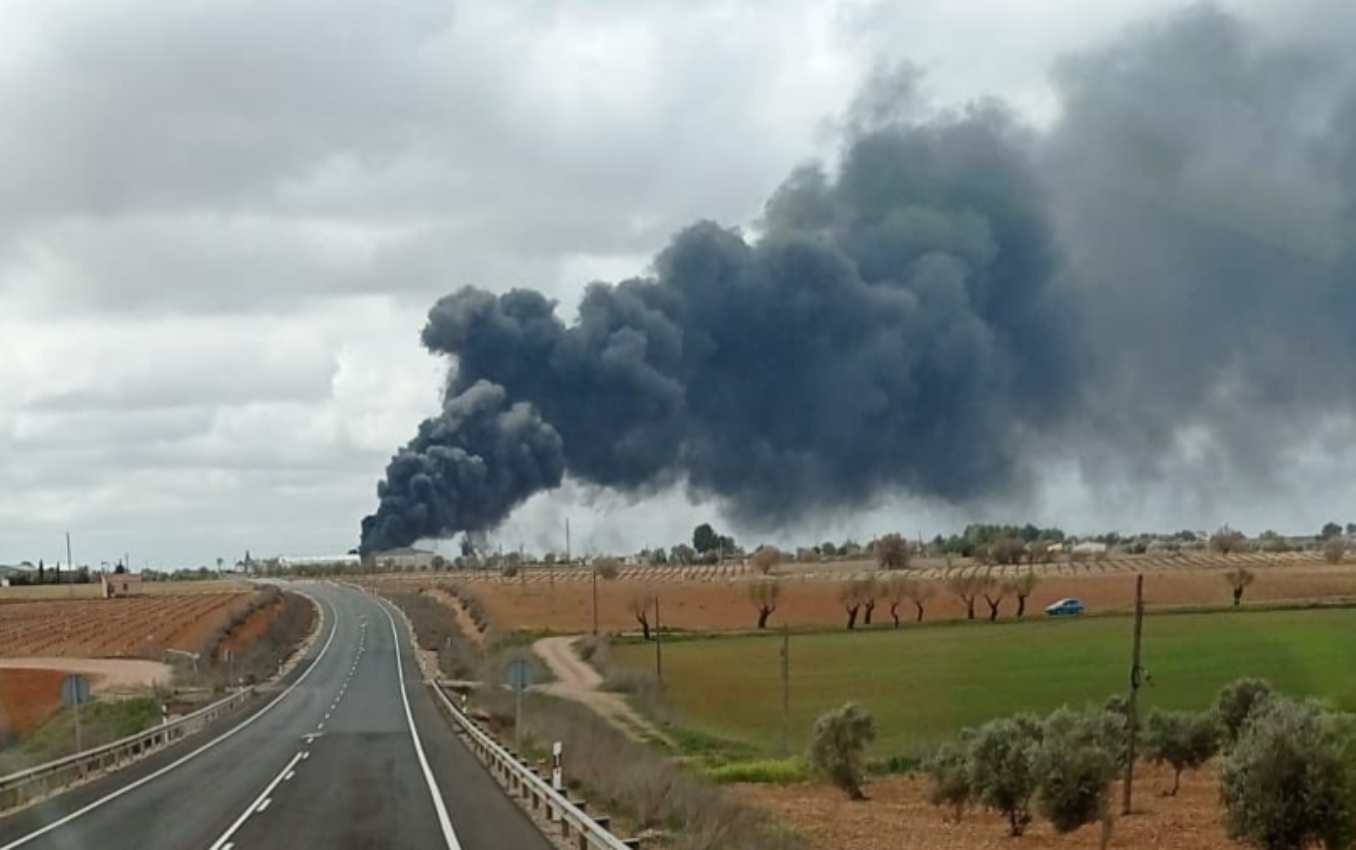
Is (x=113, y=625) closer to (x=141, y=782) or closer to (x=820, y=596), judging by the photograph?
(x=820, y=596)

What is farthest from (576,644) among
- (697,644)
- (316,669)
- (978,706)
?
(978,706)

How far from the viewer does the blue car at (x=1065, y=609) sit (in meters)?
112

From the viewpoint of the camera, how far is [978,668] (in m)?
77.5

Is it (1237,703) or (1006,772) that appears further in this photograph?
(1237,703)

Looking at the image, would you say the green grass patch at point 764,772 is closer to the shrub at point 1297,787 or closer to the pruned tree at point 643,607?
the shrub at point 1297,787

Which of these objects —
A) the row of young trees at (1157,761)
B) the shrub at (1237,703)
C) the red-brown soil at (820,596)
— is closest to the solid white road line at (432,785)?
the row of young trees at (1157,761)

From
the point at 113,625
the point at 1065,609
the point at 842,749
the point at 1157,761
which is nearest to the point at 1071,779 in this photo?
the point at 842,749

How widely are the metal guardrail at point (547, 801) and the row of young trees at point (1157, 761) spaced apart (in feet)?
28.9

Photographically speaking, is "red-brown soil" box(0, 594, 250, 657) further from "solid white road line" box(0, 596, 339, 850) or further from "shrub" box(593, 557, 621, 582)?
"shrub" box(593, 557, 621, 582)

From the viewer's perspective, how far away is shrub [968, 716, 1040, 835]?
34656mm

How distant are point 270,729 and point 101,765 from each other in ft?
46.3

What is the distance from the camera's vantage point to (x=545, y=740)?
41.2 m

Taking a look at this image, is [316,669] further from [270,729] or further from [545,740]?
[545,740]

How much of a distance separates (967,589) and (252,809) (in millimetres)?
97451
